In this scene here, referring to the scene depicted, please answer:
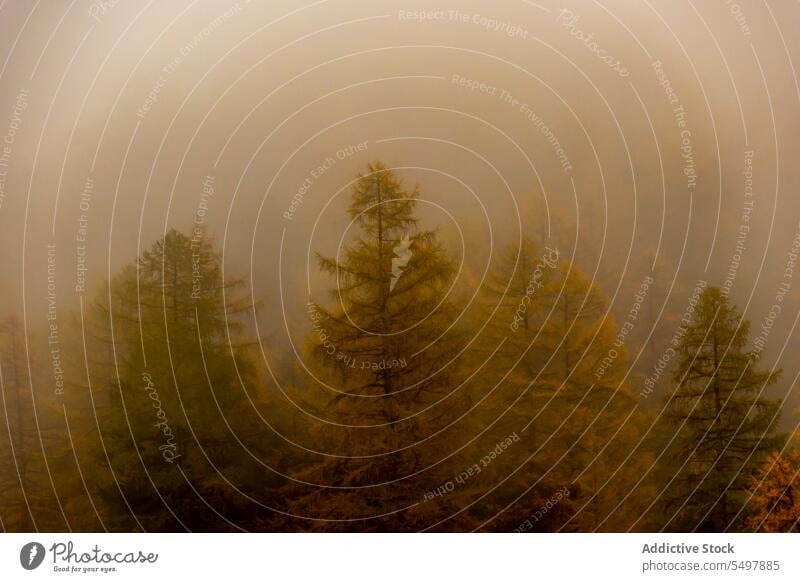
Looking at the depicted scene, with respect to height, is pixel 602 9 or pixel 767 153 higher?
pixel 602 9

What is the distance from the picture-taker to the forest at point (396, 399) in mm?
3502

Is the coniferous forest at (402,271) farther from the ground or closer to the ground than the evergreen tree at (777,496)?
farther from the ground

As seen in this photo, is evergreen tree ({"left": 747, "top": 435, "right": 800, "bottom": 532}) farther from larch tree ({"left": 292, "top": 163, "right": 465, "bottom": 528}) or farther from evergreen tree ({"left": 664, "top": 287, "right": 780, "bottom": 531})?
larch tree ({"left": 292, "top": 163, "right": 465, "bottom": 528})
